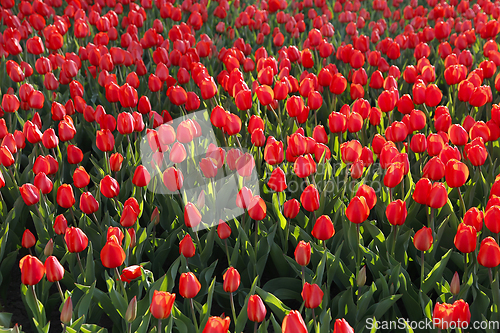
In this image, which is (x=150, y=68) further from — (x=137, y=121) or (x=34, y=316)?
(x=34, y=316)

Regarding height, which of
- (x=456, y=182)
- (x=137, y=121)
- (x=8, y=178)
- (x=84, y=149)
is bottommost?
(x=84, y=149)

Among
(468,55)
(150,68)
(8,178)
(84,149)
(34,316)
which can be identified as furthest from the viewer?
(150,68)

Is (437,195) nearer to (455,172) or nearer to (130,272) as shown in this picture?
(455,172)

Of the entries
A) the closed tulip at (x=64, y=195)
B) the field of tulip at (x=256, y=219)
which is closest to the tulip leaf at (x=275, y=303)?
the field of tulip at (x=256, y=219)

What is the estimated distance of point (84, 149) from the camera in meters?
3.30

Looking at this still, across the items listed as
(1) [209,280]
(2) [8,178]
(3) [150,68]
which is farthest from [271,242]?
(3) [150,68]

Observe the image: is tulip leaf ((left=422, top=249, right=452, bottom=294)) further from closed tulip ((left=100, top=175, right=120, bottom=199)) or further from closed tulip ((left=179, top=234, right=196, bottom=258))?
closed tulip ((left=100, top=175, right=120, bottom=199))

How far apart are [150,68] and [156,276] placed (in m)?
2.45

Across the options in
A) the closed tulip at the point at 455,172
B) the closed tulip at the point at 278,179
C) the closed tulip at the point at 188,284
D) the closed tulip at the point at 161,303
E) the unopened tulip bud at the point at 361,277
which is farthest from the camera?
the closed tulip at the point at 278,179

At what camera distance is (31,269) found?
5.48 ft

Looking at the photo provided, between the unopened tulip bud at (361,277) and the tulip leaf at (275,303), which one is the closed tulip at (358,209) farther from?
the tulip leaf at (275,303)

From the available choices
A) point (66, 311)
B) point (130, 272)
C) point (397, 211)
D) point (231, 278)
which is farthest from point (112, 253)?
point (397, 211)

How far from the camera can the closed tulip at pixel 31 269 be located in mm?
1661

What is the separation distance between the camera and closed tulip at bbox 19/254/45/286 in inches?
65.4
